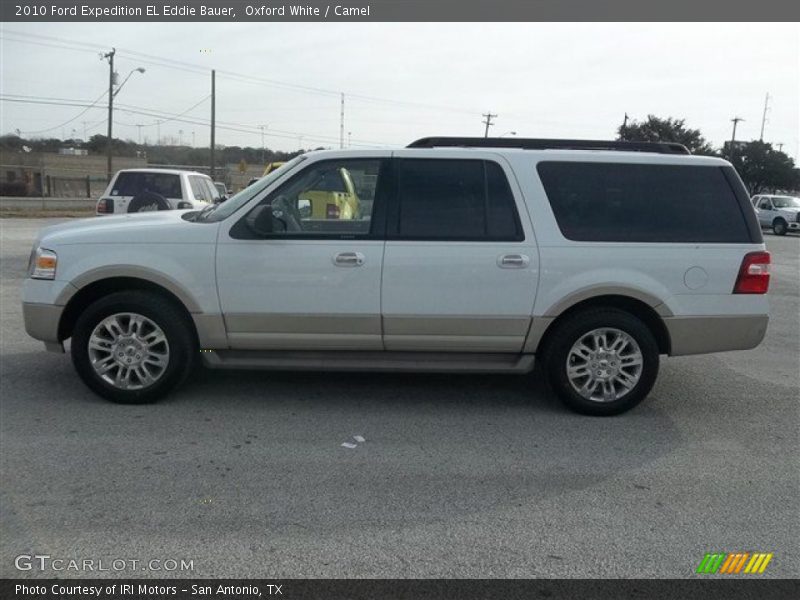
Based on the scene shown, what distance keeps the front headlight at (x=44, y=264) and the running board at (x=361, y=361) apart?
49.5 inches

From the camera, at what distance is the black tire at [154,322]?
188 inches

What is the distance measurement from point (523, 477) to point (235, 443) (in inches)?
72.9

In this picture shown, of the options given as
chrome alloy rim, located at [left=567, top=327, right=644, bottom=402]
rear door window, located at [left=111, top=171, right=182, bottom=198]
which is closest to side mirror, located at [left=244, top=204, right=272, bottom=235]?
chrome alloy rim, located at [left=567, top=327, right=644, bottom=402]

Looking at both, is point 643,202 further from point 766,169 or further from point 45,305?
point 766,169

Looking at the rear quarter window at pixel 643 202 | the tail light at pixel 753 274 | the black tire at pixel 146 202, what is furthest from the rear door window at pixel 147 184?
the tail light at pixel 753 274

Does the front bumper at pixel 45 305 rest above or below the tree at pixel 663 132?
below

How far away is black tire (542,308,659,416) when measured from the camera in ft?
15.8

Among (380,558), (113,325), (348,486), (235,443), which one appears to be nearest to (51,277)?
(113,325)

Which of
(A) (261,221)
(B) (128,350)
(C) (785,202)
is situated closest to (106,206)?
(B) (128,350)

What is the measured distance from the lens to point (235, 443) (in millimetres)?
4246

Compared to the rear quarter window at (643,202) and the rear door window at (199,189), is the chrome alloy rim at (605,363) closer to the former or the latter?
the rear quarter window at (643,202)

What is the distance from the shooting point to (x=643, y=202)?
4.85 meters

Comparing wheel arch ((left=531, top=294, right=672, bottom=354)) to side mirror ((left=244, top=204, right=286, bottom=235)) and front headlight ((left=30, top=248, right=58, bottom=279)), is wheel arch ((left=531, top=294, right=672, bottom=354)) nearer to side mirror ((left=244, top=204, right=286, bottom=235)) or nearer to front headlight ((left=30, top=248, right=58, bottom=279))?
side mirror ((left=244, top=204, right=286, bottom=235))

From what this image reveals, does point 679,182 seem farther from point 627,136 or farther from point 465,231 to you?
point 627,136
